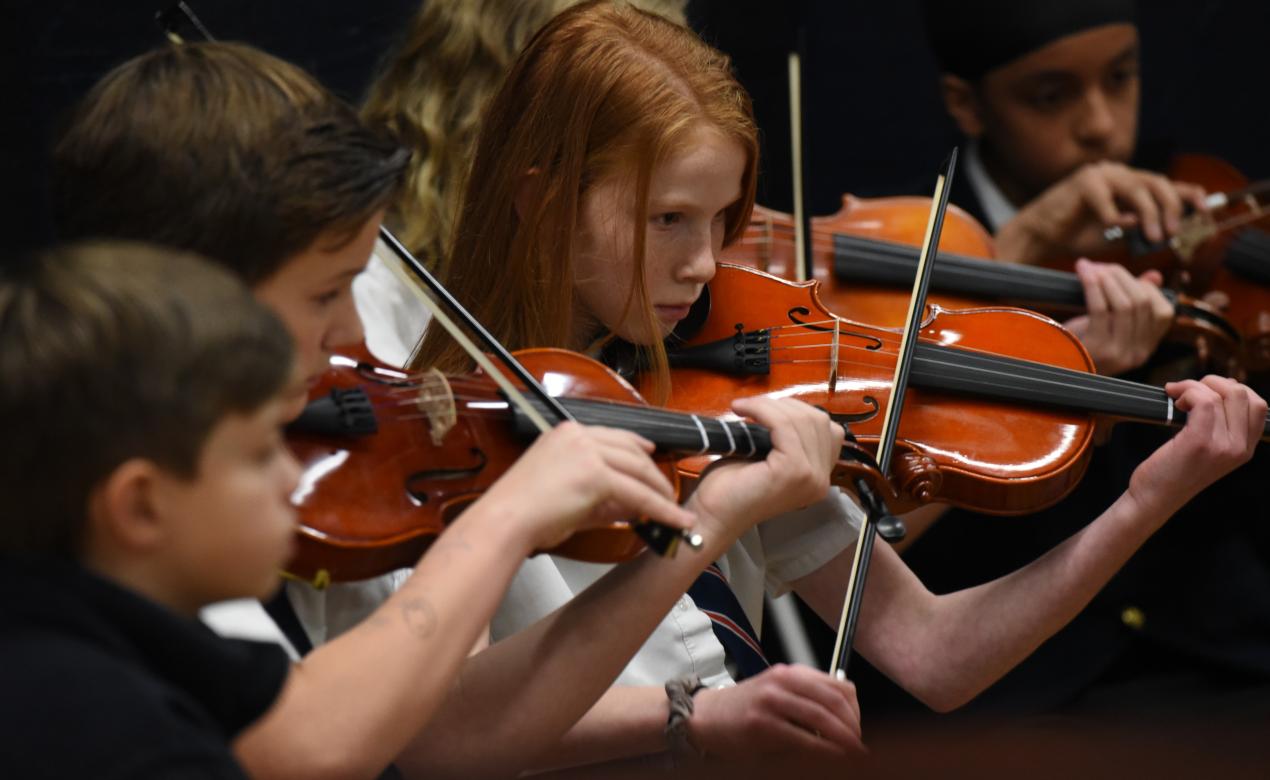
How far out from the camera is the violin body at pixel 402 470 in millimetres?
1014

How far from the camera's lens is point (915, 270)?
5.90 ft

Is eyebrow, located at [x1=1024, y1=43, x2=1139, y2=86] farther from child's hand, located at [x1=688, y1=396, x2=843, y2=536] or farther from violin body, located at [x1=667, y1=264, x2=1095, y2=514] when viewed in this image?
child's hand, located at [x1=688, y1=396, x2=843, y2=536]

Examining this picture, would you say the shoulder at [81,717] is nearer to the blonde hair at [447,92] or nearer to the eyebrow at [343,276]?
the eyebrow at [343,276]

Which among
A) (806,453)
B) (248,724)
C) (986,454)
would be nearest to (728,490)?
(806,453)

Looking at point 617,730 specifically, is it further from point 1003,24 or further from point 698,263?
point 1003,24

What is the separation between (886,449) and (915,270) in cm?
54

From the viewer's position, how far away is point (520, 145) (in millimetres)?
1385

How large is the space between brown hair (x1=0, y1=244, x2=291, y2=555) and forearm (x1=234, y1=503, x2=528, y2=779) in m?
0.17

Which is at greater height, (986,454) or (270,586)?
(270,586)

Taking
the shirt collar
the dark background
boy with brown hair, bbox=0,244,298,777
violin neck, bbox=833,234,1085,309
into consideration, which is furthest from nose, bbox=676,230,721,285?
the shirt collar

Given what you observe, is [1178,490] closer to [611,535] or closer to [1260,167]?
[611,535]

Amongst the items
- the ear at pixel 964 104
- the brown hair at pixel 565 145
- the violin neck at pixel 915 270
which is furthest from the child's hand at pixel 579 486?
the ear at pixel 964 104

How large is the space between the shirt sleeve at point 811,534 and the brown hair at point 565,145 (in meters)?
0.19

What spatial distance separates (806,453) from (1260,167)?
1938mm
